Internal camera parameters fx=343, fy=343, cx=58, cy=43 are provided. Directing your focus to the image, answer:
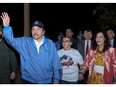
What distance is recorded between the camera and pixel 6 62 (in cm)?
511

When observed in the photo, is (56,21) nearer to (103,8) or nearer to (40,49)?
(103,8)

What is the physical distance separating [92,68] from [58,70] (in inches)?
24.0

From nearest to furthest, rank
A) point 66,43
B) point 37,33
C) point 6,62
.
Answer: point 37,33 < point 6,62 < point 66,43

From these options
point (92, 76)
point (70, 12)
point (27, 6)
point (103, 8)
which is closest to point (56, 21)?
point (70, 12)

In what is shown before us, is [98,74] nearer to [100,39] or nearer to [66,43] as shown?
[100,39]

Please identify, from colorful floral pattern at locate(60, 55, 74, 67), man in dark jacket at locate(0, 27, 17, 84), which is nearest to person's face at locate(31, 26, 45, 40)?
man in dark jacket at locate(0, 27, 17, 84)

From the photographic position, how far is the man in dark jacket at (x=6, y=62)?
5086mm

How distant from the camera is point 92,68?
5.04 metres

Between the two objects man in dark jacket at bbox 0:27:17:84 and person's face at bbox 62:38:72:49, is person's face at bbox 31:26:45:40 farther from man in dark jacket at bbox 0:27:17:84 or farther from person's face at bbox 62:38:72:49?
person's face at bbox 62:38:72:49

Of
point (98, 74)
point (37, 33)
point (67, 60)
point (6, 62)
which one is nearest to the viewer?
point (37, 33)

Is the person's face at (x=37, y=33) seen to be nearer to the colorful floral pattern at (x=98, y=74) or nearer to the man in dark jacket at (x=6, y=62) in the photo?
the man in dark jacket at (x=6, y=62)

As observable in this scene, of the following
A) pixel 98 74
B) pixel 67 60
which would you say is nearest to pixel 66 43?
pixel 67 60

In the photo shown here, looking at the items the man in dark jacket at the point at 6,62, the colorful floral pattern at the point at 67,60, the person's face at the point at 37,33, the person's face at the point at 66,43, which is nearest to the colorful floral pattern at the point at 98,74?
the colorful floral pattern at the point at 67,60

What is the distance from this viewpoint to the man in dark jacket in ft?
16.7
